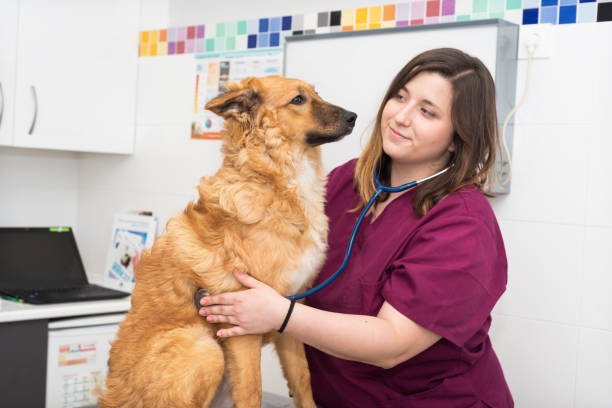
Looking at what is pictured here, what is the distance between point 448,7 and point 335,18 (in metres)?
0.49

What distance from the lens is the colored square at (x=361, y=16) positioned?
245 cm

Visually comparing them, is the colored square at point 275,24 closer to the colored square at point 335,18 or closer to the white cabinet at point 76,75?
the colored square at point 335,18

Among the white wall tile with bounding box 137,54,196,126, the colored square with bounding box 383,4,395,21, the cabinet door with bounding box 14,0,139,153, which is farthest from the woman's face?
the cabinet door with bounding box 14,0,139,153

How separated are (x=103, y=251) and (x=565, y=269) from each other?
2.27 meters

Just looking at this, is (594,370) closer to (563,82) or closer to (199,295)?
(563,82)

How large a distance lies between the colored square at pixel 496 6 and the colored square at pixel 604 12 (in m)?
0.31

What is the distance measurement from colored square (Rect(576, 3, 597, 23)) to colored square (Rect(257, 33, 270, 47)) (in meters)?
1.26

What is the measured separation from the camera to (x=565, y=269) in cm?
201

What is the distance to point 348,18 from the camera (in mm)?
2488

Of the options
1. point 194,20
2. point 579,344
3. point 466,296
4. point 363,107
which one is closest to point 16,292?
point 194,20

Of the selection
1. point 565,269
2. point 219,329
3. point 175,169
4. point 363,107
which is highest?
point 363,107

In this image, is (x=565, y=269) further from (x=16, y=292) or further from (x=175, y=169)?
(x=16, y=292)

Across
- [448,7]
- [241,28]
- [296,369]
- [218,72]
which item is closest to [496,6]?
[448,7]

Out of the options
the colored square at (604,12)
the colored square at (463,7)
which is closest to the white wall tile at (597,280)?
the colored square at (604,12)
